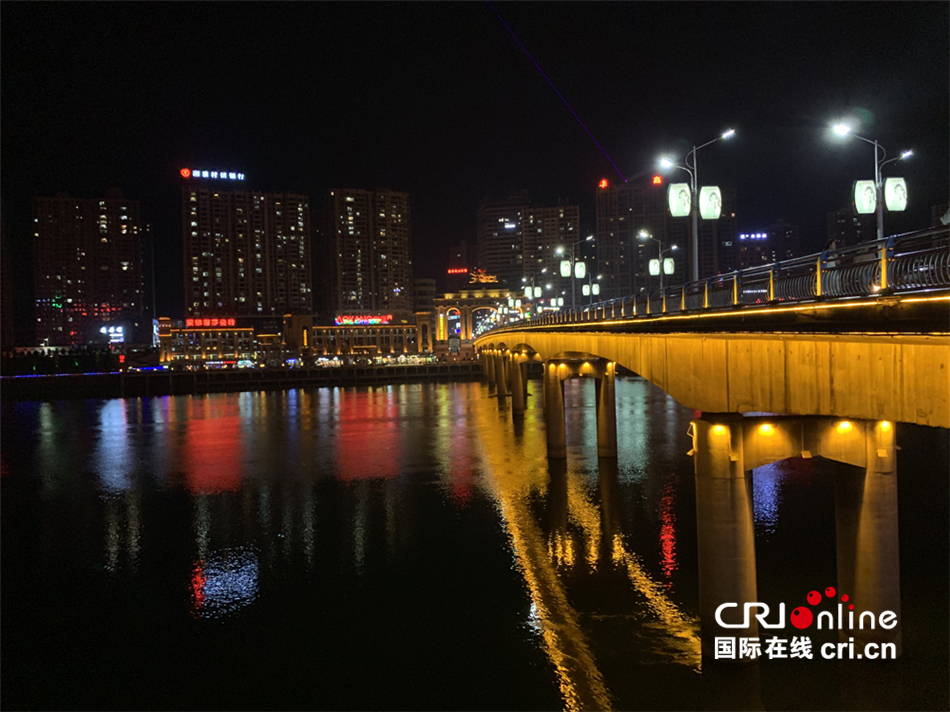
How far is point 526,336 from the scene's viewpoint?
2104 inches

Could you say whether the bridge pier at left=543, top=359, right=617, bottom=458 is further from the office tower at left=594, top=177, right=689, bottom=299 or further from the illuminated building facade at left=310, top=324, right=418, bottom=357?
the illuminated building facade at left=310, top=324, right=418, bottom=357

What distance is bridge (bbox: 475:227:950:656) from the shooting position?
33.6ft

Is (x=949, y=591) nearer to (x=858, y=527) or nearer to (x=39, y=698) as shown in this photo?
(x=858, y=527)

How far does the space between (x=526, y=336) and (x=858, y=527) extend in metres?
39.3

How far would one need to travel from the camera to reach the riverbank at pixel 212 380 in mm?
107750

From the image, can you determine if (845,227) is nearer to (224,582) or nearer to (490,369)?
(224,582)

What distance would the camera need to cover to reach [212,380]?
118m

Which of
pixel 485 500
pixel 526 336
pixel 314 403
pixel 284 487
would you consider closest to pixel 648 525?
pixel 485 500

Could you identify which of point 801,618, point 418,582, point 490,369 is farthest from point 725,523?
point 490,369

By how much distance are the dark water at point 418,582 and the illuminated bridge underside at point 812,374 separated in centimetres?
291

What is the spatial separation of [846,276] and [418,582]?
15.5 meters

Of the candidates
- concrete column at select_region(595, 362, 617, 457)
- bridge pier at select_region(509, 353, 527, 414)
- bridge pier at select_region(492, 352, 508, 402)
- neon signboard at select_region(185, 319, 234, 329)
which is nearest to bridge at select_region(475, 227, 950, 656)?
concrete column at select_region(595, 362, 617, 457)

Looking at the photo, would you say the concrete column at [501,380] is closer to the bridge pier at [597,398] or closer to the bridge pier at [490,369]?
the bridge pier at [490,369]

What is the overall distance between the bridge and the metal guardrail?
31mm
